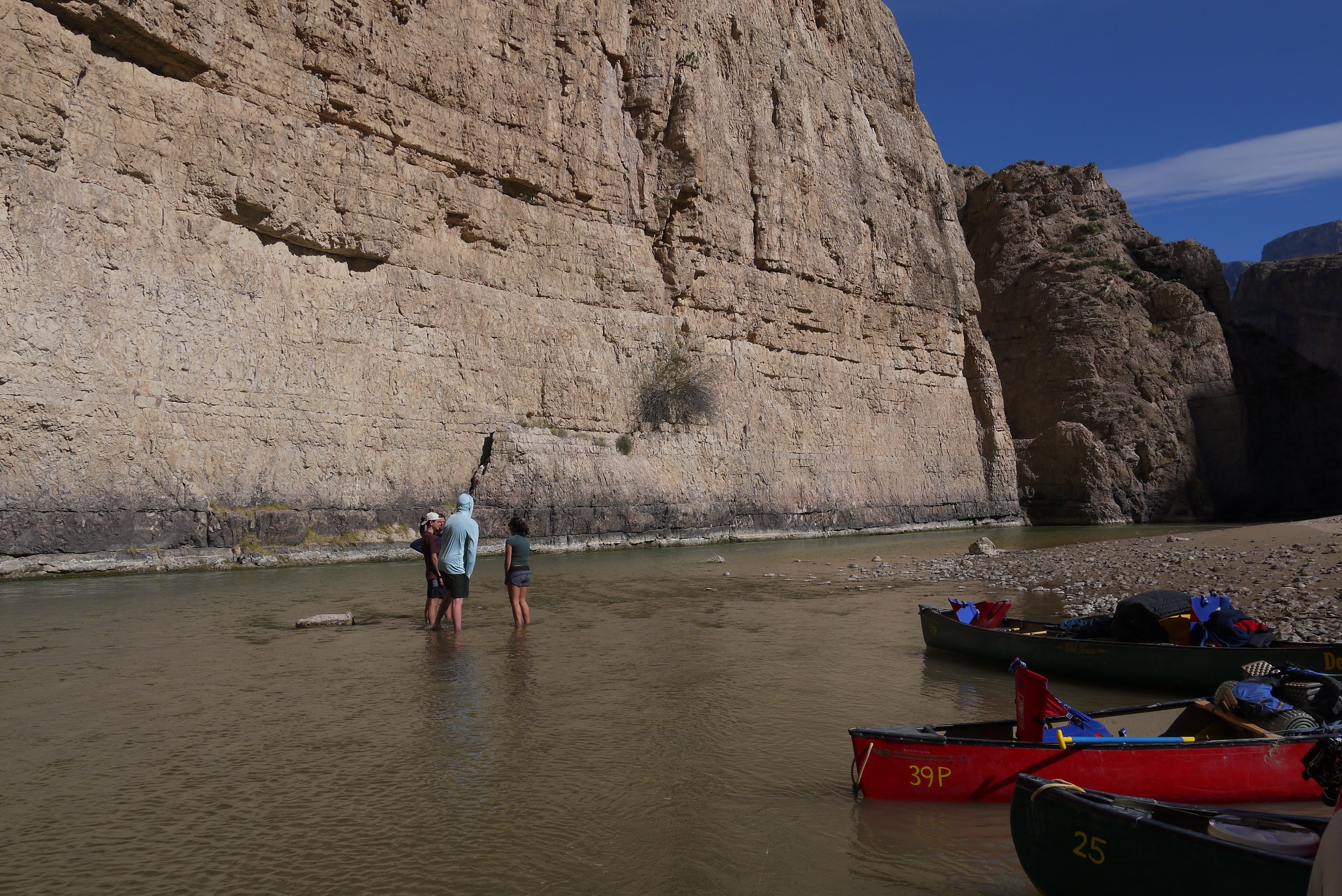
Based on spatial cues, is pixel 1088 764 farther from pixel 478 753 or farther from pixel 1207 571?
pixel 1207 571

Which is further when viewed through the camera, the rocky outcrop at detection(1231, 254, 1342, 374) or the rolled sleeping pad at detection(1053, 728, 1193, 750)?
the rocky outcrop at detection(1231, 254, 1342, 374)

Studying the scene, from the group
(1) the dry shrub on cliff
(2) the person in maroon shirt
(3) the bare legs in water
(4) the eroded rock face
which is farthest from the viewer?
(1) the dry shrub on cliff

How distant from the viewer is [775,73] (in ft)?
105

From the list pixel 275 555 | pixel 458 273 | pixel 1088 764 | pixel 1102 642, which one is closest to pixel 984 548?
pixel 1102 642

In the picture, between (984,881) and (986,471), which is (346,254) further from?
(986,471)

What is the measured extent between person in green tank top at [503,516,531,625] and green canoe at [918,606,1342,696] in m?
4.40

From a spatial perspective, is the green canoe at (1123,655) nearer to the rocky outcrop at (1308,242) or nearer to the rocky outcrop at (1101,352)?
the rocky outcrop at (1101,352)

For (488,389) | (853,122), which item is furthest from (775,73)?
(488,389)

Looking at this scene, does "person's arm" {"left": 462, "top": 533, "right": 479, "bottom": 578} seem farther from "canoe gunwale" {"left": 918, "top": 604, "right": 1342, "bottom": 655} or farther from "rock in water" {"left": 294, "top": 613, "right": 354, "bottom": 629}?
"canoe gunwale" {"left": 918, "top": 604, "right": 1342, "bottom": 655}

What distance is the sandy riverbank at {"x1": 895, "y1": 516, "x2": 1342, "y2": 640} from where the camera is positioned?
888 cm

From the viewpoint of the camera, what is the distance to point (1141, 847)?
2.93 metres

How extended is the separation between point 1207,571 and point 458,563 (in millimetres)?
9758

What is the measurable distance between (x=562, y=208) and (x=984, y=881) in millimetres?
23469

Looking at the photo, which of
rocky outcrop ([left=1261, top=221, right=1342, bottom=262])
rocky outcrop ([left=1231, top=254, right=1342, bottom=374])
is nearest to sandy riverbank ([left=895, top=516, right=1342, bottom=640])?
rocky outcrop ([left=1231, top=254, right=1342, bottom=374])
